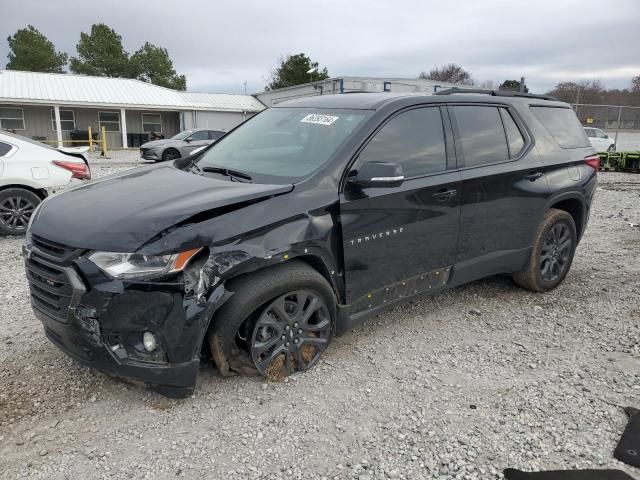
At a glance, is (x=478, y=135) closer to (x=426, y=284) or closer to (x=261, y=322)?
(x=426, y=284)

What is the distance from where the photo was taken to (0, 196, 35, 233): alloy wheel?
274 inches

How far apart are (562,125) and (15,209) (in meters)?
6.95

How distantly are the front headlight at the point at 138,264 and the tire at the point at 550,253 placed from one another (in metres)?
3.41

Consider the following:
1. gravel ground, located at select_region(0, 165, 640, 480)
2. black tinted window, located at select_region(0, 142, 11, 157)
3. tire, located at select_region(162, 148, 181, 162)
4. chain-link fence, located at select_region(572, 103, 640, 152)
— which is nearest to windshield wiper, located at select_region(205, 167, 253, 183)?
gravel ground, located at select_region(0, 165, 640, 480)

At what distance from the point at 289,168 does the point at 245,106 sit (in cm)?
3402

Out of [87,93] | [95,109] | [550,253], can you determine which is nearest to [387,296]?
[550,253]

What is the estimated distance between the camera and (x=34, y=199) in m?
7.12

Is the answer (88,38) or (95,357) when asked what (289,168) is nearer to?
(95,357)

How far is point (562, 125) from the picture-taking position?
5.02 m

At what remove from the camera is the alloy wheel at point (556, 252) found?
4.88 metres

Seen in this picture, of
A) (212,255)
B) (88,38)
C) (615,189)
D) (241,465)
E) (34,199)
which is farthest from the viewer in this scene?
(88,38)

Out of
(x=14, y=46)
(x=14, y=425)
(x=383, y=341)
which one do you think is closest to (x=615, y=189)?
(x=383, y=341)

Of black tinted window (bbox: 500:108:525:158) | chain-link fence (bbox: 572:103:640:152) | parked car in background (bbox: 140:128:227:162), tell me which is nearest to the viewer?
black tinted window (bbox: 500:108:525:158)

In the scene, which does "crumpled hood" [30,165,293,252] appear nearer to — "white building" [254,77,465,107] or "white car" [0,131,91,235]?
"white car" [0,131,91,235]
